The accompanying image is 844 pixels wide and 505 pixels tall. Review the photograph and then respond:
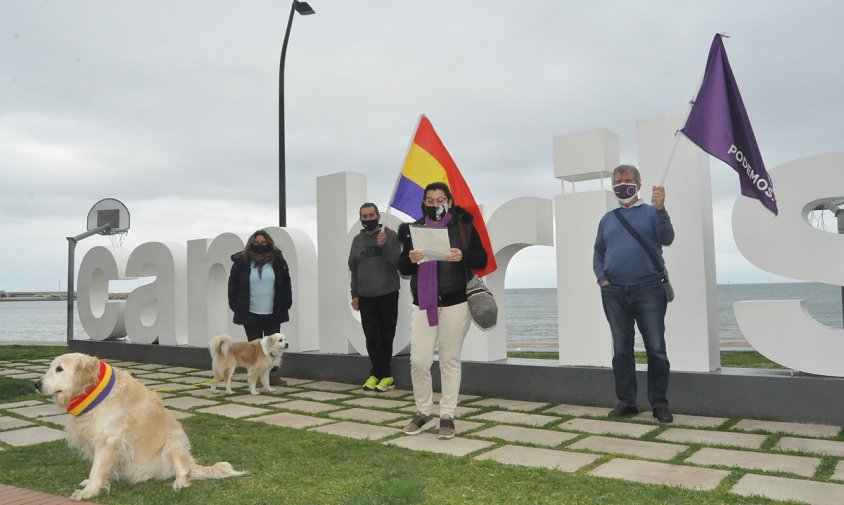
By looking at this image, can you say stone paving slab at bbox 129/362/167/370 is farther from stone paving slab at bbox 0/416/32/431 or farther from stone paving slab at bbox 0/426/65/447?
stone paving slab at bbox 0/426/65/447

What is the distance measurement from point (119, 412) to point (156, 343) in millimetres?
7880

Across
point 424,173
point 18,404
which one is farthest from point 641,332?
point 18,404

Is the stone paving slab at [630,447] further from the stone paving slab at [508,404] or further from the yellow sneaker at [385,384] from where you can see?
the yellow sneaker at [385,384]

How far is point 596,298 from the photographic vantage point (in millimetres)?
6316

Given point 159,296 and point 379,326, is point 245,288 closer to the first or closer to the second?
point 379,326

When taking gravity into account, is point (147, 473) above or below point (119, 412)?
below

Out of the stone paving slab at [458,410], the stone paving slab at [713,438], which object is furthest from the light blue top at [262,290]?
the stone paving slab at [713,438]

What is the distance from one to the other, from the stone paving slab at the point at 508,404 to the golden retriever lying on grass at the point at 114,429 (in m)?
2.96

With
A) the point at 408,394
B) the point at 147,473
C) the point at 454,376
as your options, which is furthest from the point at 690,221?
the point at 147,473

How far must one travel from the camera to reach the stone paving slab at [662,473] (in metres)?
3.58

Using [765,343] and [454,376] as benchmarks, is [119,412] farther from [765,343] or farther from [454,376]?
[765,343]

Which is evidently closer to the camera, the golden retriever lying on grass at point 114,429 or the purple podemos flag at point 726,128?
the golden retriever lying on grass at point 114,429

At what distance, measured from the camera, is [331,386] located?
7.80m

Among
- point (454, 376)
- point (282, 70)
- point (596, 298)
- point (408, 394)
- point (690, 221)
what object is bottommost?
point (408, 394)
